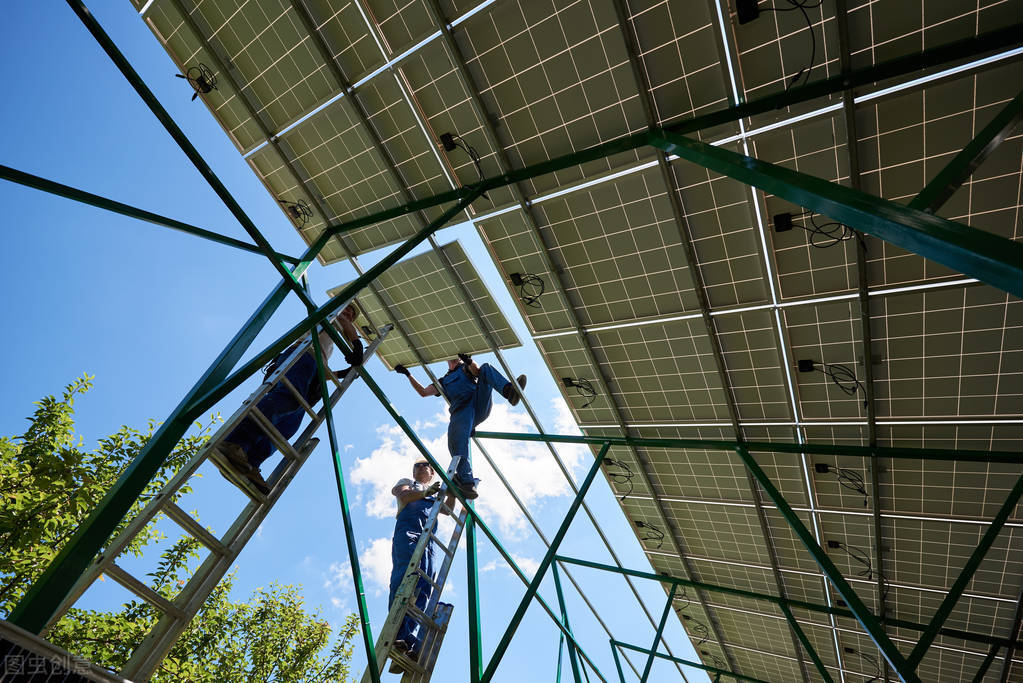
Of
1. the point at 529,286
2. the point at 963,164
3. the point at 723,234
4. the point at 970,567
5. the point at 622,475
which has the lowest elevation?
the point at 970,567

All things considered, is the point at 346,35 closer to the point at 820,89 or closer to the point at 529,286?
the point at 529,286

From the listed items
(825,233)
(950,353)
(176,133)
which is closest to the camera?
(176,133)

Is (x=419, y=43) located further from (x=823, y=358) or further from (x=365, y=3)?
(x=823, y=358)

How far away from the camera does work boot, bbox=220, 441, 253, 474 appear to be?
6707 mm

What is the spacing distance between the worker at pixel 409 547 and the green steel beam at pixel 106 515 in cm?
419

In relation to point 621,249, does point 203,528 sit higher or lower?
lower

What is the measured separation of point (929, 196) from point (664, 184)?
441 centimetres

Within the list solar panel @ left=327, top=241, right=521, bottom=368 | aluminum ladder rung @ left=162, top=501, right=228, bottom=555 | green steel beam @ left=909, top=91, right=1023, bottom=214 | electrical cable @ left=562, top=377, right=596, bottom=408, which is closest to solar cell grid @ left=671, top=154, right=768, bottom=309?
electrical cable @ left=562, top=377, right=596, bottom=408

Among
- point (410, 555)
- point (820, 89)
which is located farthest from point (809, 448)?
point (410, 555)

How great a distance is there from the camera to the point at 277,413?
26.0 feet

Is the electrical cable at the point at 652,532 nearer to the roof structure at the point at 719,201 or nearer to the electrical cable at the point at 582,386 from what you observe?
the roof structure at the point at 719,201

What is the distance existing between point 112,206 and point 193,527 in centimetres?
366

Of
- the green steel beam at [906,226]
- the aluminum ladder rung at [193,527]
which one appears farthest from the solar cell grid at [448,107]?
the aluminum ladder rung at [193,527]

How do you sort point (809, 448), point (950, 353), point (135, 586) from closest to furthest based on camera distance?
point (135, 586) → point (950, 353) → point (809, 448)
